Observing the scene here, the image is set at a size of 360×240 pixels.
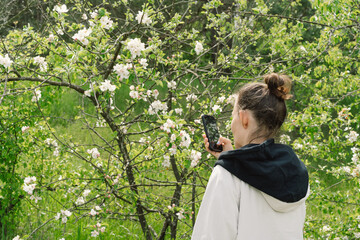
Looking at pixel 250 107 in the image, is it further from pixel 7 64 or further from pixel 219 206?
pixel 7 64

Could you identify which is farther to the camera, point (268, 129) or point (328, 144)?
point (328, 144)

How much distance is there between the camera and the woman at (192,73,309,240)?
1531mm

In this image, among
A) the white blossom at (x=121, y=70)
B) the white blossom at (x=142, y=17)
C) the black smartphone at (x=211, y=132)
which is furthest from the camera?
the white blossom at (x=142, y=17)

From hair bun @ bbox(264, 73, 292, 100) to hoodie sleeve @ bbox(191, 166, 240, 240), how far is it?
1.29 ft

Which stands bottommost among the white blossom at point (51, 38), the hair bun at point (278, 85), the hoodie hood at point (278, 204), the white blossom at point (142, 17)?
the hoodie hood at point (278, 204)

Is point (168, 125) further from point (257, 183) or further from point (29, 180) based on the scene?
point (29, 180)

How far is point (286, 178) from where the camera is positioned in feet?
5.14

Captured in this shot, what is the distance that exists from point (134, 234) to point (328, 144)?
6.57 ft

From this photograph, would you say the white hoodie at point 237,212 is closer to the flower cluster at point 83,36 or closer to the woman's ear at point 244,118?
the woman's ear at point 244,118

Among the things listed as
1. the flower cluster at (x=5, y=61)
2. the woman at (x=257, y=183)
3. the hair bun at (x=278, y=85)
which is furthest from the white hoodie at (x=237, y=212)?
the flower cluster at (x=5, y=61)

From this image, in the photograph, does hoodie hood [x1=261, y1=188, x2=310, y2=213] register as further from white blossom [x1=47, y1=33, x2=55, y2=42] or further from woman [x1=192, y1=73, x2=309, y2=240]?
white blossom [x1=47, y1=33, x2=55, y2=42]

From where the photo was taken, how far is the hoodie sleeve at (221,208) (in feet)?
4.98

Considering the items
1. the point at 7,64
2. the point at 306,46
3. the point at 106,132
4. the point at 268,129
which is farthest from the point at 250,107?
the point at 106,132

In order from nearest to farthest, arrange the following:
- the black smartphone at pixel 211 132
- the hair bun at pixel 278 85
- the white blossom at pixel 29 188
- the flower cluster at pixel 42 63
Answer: the hair bun at pixel 278 85, the black smartphone at pixel 211 132, the white blossom at pixel 29 188, the flower cluster at pixel 42 63
